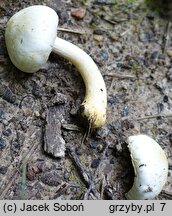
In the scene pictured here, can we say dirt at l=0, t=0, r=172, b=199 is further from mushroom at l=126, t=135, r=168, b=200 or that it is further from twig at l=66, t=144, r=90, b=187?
mushroom at l=126, t=135, r=168, b=200

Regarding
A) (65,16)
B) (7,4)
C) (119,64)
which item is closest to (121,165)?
(119,64)

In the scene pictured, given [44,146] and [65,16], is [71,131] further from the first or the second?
[65,16]

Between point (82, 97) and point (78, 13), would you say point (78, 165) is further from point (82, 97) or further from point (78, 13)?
point (78, 13)

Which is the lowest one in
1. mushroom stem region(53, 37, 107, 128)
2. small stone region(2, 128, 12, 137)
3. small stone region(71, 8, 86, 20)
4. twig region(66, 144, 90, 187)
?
twig region(66, 144, 90, 187)

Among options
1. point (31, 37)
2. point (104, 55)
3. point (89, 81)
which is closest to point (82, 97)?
point (89, 81)

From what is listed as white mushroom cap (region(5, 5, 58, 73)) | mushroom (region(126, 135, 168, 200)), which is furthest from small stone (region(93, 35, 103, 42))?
mushroom (region(126, 135, 168, 200))
